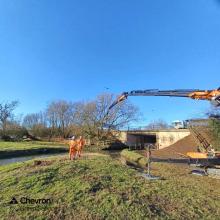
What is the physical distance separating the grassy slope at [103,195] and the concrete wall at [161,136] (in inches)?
1076

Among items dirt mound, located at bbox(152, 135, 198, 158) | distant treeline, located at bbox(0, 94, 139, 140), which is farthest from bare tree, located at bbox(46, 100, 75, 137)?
dirt mound, located at bbox(152, 135, 198, 158)

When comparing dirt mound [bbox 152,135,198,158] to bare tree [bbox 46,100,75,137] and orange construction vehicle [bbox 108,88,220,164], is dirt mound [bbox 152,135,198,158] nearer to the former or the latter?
orange construction vehicle [bbox 108,88,220,164]

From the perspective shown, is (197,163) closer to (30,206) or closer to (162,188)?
(162,188)

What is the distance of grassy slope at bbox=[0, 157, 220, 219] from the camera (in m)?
7.95

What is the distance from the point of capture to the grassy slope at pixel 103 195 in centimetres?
795

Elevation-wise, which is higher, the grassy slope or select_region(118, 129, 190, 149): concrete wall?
select_region(118, 129, 190, 149): concrete wall

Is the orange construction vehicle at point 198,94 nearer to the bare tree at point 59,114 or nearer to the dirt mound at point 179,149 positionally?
the dirt mound at point 179,149

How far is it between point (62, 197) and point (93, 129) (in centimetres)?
4533

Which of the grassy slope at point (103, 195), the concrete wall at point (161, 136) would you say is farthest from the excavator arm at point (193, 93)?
the concrete wall at point (161, 136)

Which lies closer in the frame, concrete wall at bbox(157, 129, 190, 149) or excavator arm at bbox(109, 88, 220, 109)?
excavator arm at bbox(109, 88, 220, 109)

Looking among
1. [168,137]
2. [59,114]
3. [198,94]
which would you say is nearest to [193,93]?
[198,94]

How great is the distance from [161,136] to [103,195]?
127ft

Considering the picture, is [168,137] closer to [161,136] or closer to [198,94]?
[161,136]

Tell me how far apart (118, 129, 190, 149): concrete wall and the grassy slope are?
27326mm
